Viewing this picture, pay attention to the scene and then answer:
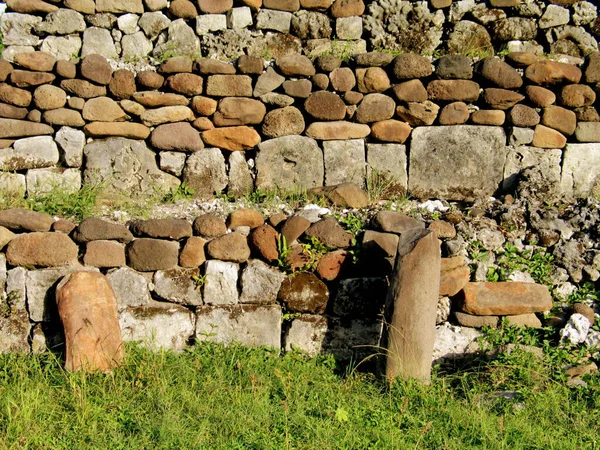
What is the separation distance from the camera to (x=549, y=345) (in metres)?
4.45

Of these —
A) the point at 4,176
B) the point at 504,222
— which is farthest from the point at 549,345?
the point at 4,176

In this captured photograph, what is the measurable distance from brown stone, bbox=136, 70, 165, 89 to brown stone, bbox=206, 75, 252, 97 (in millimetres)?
429

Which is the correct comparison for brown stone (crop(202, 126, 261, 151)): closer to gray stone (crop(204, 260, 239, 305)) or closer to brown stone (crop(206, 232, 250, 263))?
brown stone (crop(206, 232, 250, 263))

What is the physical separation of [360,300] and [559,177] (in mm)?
2459

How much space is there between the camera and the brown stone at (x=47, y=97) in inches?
223

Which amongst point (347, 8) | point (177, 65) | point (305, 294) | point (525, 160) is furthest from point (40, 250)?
point (525, 160)

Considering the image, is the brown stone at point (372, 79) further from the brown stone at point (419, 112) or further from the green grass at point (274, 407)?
the green grass at point (274, 407)

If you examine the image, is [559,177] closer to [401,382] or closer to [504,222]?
[504,222]

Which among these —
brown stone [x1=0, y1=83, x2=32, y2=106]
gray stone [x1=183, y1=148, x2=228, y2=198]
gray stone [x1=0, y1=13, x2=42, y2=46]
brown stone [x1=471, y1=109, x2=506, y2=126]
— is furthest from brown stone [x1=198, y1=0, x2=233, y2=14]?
brown stone [x1=471, y1=109, x2=506, y2=126]

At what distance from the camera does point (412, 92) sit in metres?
5.78

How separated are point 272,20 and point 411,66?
148 cm

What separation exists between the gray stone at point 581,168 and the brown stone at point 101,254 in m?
3.92

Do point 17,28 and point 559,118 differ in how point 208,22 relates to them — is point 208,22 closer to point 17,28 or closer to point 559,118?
point 17,28

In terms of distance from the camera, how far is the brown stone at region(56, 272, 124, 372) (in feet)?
14.1
